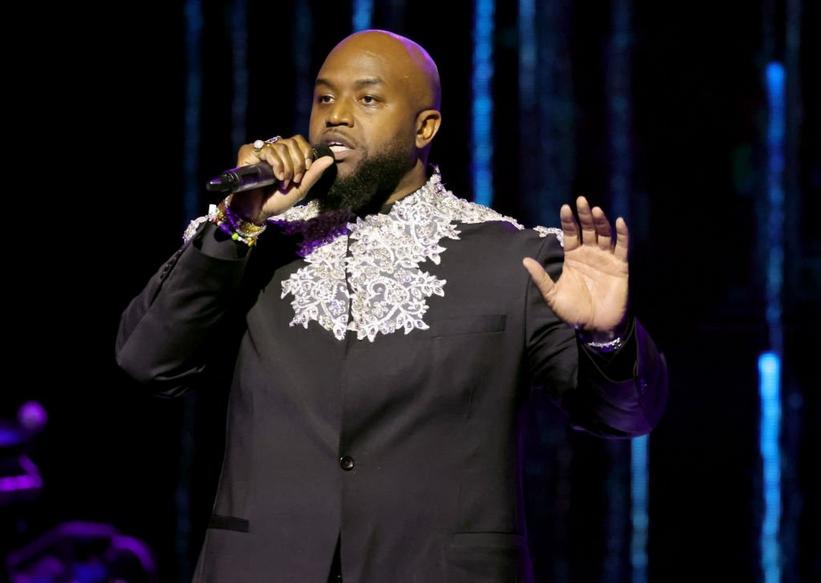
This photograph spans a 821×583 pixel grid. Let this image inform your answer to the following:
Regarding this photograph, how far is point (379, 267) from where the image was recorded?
1.85 metres

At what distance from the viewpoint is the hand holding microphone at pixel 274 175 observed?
1.70 meters

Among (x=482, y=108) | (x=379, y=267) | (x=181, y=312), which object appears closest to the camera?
(x=181, y=312)

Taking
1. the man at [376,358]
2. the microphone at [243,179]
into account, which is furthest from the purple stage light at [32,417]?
the microphone at [243,179]

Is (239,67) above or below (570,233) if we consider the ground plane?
above

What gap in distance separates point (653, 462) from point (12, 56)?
2.27 meters

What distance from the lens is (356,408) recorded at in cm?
166

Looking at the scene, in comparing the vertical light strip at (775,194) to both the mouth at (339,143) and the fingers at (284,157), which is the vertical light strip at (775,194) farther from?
the fingers at (284,157)

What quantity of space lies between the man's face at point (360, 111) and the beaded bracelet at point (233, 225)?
0.69 feet

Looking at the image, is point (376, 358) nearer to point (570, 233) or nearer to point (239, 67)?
point (570, 233)

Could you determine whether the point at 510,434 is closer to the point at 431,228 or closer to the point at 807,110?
the point at 431,228

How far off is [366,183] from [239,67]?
1930 mm

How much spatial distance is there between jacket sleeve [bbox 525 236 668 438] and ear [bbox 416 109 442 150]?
0.31 meters

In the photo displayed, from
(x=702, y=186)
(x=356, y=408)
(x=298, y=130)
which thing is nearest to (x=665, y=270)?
(x=702, y=186)

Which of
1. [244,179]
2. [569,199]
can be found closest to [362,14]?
[569,199]
